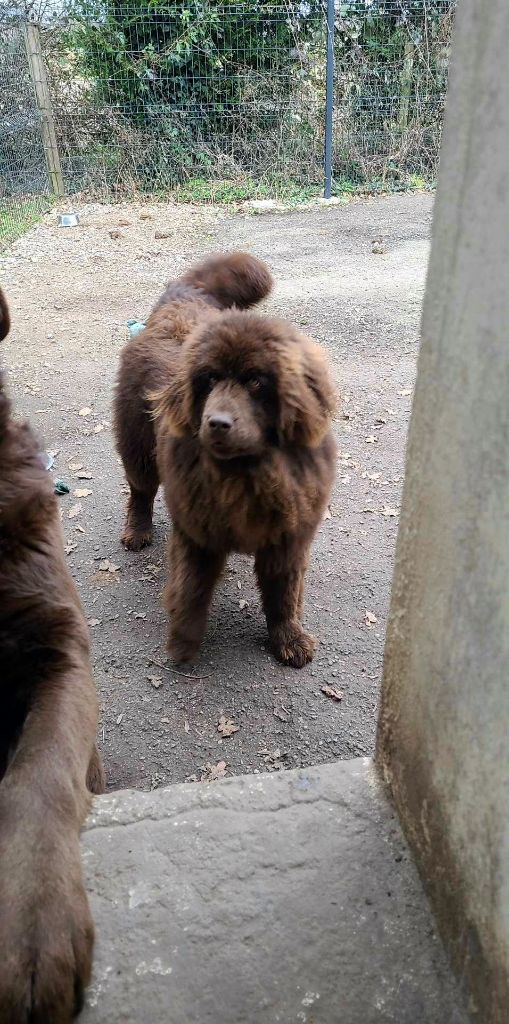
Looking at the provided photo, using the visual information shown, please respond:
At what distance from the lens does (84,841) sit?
1488 millimetres

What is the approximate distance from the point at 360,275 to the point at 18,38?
667cm

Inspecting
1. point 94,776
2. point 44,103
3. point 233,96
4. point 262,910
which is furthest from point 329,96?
point 262,910

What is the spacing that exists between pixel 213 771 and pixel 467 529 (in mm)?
2018

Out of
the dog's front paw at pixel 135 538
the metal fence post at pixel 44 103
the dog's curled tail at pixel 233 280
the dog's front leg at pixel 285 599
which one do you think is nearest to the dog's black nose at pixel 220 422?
the dog's front leg at pixel 285 599

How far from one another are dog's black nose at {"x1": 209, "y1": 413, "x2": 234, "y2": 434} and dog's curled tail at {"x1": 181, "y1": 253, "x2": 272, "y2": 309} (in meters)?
1.44

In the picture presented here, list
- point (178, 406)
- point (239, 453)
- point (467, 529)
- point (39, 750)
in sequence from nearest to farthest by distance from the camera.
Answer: point (467, 529)
point (39, 750)
point (239, 453)
point (178, 406)

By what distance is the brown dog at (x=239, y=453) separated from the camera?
2.65 metres

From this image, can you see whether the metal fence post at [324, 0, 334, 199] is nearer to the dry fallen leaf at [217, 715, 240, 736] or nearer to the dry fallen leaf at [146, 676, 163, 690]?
the dry fallen leaf at [146, 676, 163, 690]

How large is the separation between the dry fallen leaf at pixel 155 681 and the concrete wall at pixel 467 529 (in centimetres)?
197

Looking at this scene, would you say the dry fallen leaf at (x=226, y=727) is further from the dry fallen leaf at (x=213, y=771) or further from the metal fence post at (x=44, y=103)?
the metal fence post at (x=44, y=103)

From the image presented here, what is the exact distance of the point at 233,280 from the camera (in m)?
3.75

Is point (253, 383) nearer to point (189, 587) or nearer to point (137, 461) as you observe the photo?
point (189, 587)

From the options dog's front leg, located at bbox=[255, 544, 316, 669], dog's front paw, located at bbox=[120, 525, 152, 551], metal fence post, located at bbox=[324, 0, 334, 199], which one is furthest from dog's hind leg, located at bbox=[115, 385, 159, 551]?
metal fence post, located at bbox=[324, 0, 334, 199]

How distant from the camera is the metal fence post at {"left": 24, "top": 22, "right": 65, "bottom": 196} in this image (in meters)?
10.7
